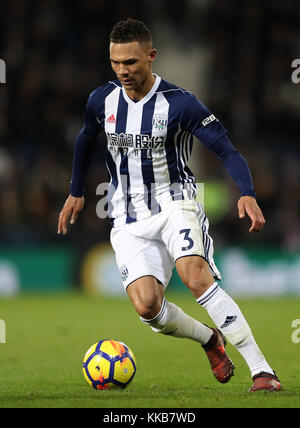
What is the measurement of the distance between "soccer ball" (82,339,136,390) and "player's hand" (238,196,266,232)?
4.03 ft

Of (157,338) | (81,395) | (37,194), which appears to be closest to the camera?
(81,395)

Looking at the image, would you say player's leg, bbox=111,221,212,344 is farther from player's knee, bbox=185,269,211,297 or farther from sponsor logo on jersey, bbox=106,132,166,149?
sponsor logo on jersey, bbox=106,132,166,149

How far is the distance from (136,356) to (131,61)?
288 centimetres

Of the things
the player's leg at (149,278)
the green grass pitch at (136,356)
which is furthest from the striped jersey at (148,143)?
the green grass pitch at (136,356)

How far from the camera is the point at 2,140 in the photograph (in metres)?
15.4

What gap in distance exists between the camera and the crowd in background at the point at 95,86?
1428 centimetres

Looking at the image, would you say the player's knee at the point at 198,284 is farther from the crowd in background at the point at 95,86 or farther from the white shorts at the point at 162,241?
the crowd in background at the point at 95,86

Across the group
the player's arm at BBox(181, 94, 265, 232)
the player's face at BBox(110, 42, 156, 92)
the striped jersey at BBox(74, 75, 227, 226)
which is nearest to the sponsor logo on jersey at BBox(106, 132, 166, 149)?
the striped jersey at BBox(74, 75, 227, 226)

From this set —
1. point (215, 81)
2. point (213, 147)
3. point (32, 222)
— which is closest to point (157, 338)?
point (213, 147)

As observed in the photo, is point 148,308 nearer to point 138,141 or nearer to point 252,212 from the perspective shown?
point 252,212

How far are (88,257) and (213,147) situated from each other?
8332 millimetres

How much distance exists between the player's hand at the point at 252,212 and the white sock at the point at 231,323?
1.59 ft

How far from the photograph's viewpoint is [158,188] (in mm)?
5527

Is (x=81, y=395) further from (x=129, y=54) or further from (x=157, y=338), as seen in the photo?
(x=157, y=338)
